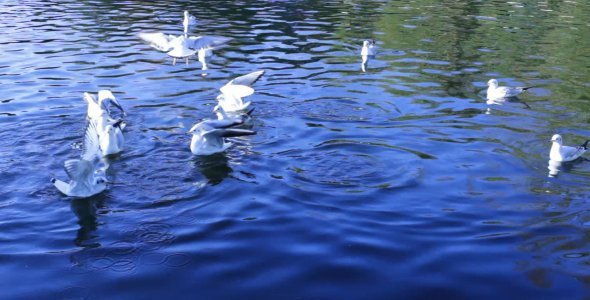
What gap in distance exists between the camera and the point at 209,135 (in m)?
13.0

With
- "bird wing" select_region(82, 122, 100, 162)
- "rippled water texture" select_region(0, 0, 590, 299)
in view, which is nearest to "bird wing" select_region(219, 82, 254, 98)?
"rippled water texture" select_region(0, 0, 590, 299)

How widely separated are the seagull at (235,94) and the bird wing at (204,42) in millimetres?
3497

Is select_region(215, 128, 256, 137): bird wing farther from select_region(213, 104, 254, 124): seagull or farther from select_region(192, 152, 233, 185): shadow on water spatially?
select_region(213, 104, 254, 124): seagull

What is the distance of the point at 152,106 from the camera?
16656 millimetres

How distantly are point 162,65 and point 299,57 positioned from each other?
4547 millimetres

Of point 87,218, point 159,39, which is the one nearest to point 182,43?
point 159,39

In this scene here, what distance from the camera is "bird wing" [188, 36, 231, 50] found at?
1952 cm

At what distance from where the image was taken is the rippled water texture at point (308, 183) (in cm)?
862

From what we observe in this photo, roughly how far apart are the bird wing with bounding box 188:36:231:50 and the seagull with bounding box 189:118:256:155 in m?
6.67

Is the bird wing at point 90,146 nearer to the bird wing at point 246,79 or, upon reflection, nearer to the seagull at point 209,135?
the seagull at point 209,135

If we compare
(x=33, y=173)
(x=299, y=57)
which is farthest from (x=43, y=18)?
(x=33, y=173)

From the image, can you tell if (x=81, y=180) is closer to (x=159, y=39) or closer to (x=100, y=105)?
(x=100, y=105)

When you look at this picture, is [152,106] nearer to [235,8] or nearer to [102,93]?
[102,93]

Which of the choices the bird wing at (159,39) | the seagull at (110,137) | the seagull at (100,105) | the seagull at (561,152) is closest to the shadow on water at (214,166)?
the seagull at (110,137)
